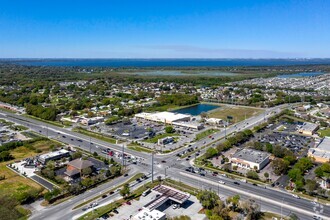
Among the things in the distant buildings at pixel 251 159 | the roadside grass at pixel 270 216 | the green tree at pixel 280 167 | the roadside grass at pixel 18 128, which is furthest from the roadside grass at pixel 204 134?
A: the roadside grass at pixel 18 128

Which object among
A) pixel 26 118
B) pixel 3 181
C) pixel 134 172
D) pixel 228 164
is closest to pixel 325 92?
pixel 228 164

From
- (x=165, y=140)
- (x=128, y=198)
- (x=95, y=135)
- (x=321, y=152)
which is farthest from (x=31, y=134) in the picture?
(x=321, y=152)

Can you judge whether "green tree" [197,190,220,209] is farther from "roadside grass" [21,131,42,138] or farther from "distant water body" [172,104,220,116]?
"distant water body" [172,104,220,116]

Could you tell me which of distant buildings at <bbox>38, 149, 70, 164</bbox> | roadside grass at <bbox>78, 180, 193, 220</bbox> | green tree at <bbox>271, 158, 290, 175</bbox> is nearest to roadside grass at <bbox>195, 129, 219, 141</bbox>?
green tree at <bbox>271, 158, 290, 175</bbox>

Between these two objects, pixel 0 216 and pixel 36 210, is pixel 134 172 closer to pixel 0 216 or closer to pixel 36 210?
pixel 36 210

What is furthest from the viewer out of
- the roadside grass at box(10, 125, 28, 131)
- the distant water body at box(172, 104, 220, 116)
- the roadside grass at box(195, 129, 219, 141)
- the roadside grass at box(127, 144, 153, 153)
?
the distant water body at box(172, 104, 220, 116)

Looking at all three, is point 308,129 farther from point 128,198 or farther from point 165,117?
point 128,198
